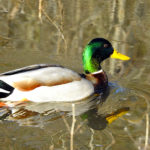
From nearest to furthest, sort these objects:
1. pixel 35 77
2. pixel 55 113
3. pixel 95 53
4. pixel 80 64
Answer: pixel 55 113 → pixel 35 77 → pixel 95 53 → pixel 80 64

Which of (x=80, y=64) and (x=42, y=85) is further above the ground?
(x=42, y=85)

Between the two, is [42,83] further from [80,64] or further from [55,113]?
[80,64]

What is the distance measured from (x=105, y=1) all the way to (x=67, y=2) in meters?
1.16

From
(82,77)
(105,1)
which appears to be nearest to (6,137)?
(82,77)

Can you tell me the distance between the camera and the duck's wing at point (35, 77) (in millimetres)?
6773

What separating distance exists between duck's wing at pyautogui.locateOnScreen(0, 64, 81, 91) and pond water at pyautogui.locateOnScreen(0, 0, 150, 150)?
34 centimetres

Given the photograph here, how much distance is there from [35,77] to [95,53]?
4.51 feet

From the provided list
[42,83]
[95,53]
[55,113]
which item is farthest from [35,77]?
[95,53]

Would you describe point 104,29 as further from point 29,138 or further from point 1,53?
point 29,138

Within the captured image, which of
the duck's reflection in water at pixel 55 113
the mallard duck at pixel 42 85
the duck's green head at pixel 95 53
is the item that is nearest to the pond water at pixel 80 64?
the duck's reflection in water at pixel 55 113

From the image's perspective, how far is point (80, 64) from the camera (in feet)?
28.5

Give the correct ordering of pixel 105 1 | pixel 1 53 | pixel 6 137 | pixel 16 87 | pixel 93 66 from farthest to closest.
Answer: pixel 105 1 → pixel 1 53 → pixel 93 66 → pixel 16 87 → pixel 6 137

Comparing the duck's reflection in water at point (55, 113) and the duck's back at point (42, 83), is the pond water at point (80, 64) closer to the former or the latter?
the duck's reflection in water at point (55, 113)

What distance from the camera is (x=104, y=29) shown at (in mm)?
10133
